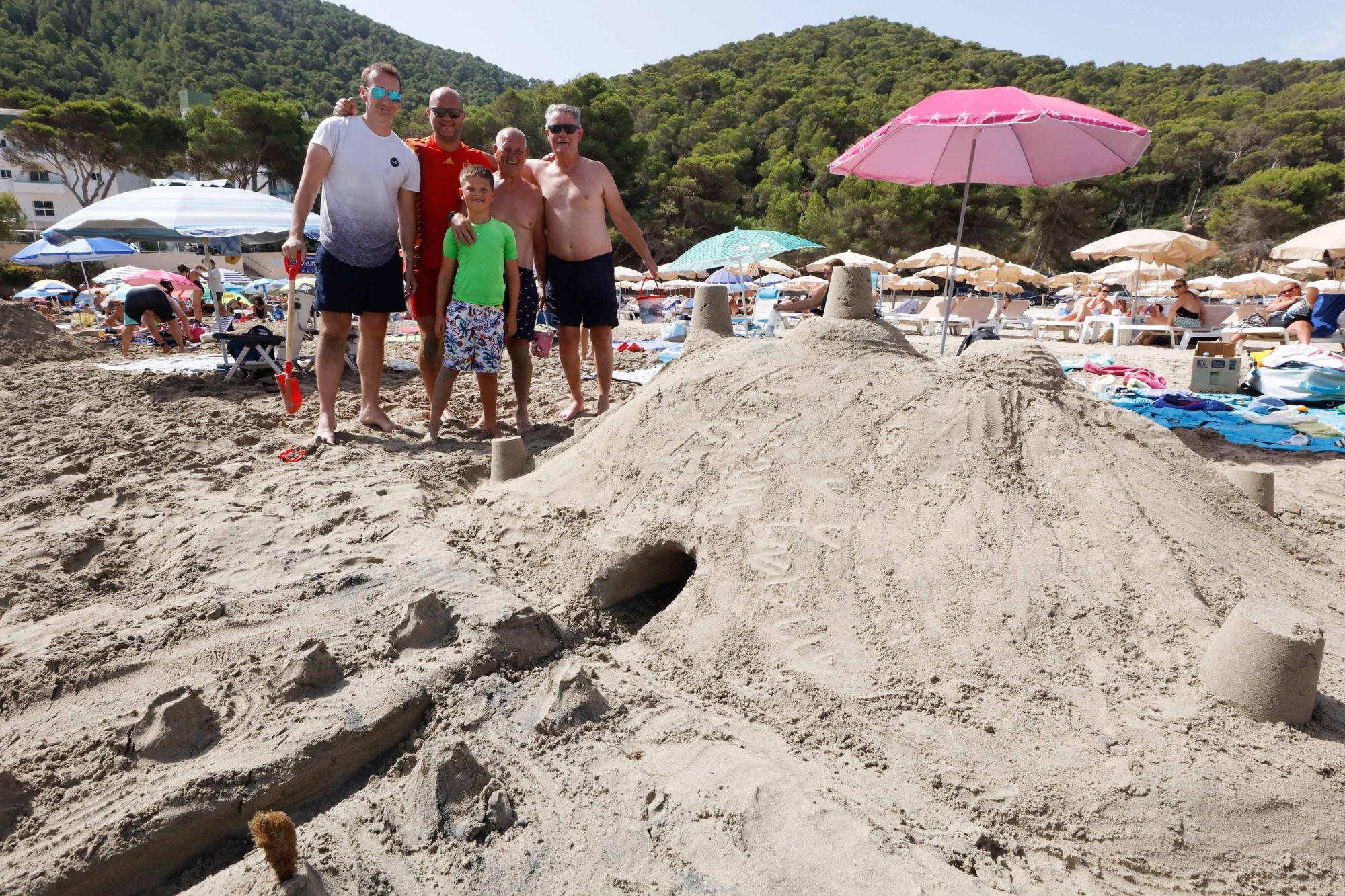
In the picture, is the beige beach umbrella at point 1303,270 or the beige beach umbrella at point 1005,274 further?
the beige beach umbrella at point 1005,274

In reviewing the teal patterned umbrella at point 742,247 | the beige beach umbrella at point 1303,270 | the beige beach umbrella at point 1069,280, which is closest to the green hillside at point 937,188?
the beige beach umbrella at point 1069,280

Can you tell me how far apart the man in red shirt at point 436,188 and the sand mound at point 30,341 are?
22.4 feet

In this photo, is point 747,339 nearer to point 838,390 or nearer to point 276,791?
A: point 838,390

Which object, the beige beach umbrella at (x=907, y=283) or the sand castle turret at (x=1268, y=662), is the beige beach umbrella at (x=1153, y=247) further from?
the sand castle turret at (x=1268, y=662)

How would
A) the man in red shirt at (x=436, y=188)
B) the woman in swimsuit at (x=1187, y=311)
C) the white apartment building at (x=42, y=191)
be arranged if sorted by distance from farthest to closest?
the white apartment building at (x=42, y=191)
the woman in swimsuit at (x=1187, y=311)
the man in red shirt at (x=436, y=188)

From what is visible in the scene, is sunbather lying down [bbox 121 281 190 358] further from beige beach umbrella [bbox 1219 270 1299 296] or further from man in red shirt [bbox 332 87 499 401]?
beige beach umbrella [bbox 1219 270 1299 296]

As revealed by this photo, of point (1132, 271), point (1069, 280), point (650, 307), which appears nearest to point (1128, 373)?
point (1132, 271)

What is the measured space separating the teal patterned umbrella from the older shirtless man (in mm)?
9080

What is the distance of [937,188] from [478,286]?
37843 millimetres

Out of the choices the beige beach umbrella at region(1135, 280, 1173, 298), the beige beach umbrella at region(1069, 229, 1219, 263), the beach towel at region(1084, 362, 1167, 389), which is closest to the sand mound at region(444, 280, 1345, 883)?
the beach towel at region(1084, 362, 1167, 389)

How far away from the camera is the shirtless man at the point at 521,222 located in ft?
14.9

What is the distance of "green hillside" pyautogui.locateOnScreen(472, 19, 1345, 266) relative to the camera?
35562 mm

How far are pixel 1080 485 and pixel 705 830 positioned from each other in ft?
5.59

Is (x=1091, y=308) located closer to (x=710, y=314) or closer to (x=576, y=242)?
(x=576, y=242)
